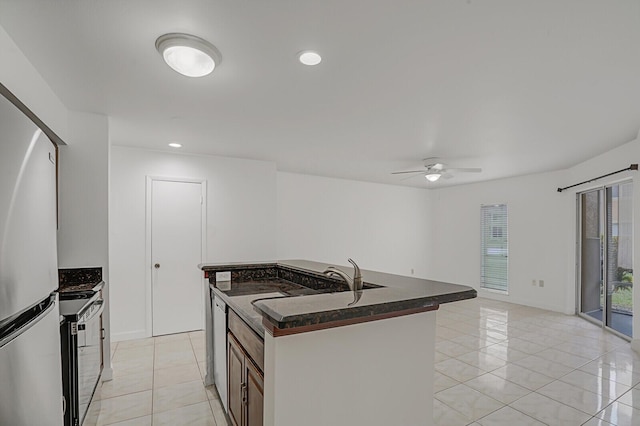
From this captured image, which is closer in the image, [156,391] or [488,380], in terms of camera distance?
[156,391]

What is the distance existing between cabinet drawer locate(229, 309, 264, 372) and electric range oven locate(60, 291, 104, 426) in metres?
0.85

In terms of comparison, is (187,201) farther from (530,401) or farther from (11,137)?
(530,401)

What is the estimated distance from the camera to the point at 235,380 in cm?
200

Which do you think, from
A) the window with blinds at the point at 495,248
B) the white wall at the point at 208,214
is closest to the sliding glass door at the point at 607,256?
the window with blinds at the point at 495,248

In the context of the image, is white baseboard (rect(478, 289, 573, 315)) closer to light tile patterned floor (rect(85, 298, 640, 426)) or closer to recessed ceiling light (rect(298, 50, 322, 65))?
light tile patterned floor (rect(85, 298, 640, 426))

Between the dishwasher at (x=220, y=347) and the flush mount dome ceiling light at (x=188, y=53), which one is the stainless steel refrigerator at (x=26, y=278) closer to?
the flush mount dome ceiling light at (x=188, y=53)

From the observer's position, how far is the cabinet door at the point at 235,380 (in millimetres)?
1863

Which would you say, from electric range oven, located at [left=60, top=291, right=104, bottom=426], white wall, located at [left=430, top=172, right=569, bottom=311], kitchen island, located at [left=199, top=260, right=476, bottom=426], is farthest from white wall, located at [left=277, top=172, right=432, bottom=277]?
kitchen island, located at [left=199, top=260, right=476, bottom=426]

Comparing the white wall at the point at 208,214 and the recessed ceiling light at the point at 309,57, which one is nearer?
the recessed ceiling light at the point at 309,57

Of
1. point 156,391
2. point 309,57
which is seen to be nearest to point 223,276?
point 156,391

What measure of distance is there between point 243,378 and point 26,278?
1.16m

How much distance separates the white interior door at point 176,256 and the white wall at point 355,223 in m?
1.73

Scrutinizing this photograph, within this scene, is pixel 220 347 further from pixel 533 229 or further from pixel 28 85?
pixel 533 229

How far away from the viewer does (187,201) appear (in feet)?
14.8
